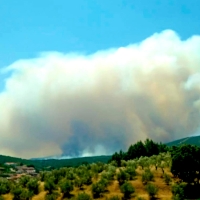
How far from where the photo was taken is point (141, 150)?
436 feet

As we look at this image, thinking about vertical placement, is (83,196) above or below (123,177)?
below

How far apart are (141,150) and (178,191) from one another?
69083 mm

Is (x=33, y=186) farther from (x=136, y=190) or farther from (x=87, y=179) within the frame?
(x=136, y=190)

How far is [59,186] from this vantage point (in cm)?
7025

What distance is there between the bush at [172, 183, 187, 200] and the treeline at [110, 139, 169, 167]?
209 ft

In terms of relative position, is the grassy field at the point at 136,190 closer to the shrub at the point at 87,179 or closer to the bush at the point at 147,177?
the bush at the point at 147,177

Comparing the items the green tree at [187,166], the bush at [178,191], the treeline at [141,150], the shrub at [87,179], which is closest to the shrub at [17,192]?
the shrub at [87,179]

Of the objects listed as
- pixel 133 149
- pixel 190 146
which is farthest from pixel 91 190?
pixel 133 149

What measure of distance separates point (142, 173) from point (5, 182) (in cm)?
2873

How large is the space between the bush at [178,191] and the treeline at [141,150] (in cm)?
6376

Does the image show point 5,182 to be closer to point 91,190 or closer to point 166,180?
point 91,190

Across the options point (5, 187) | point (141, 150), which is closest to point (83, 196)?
point (5, 187)

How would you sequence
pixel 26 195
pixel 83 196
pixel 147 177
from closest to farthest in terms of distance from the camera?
1. pixel 83 196
2. pixel 26 195
3. pixel 147 177

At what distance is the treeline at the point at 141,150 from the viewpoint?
5177 inches
